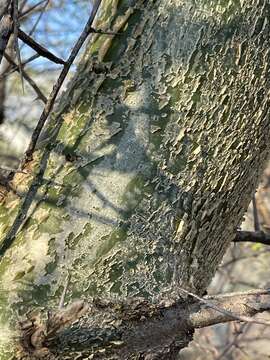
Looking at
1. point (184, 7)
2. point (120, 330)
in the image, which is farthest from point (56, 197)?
point (184, 7)

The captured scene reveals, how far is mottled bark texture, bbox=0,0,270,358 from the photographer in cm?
78

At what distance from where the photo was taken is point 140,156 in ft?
2.61

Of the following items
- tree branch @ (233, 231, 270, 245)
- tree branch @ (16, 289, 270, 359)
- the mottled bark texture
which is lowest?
tree branch @ (16, 289, 270, 359)

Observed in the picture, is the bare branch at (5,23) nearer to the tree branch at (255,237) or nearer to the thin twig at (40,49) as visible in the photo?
the thin twig at (40,49)

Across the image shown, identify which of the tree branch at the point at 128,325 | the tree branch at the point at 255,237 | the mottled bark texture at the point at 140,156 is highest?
the tree branch at the point at 255,237

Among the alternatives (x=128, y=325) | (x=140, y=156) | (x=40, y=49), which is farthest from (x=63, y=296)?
(x=40, y=49)

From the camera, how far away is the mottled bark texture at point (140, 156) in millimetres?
776

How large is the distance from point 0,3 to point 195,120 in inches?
11.3

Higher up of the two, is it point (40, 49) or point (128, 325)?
point (40, 49)

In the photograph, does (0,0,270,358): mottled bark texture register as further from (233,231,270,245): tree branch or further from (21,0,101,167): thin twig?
(233,231,270,245): tree branch

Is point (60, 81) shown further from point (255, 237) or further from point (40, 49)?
point (255, 237)

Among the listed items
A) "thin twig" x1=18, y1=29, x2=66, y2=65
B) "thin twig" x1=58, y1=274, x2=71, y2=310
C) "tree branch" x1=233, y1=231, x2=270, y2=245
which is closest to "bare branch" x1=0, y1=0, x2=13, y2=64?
"thin twig" x1=18, y1=29, x2=66, y2=65

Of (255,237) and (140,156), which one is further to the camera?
(255,237)

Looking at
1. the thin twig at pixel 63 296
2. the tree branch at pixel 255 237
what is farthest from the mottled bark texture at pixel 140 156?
the tree branch at pixel 255 237
